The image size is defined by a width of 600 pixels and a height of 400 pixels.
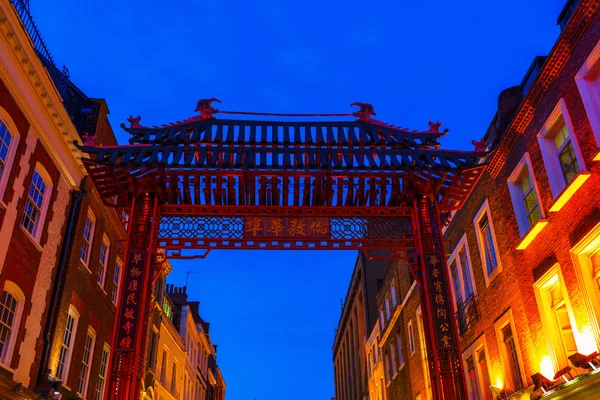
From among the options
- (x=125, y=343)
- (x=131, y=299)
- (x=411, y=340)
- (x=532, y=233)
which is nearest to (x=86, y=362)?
(x=131, y=299)

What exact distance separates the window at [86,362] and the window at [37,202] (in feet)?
16.8

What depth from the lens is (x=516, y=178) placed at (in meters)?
15.0

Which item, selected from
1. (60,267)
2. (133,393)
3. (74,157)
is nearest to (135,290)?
(133,393)

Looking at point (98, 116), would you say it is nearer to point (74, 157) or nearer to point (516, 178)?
point (74, 157)

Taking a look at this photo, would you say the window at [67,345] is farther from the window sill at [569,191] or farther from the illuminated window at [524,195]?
the window sill at [569,191]

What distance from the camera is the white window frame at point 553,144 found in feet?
39.0

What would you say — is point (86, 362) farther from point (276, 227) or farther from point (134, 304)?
point (276, 227)

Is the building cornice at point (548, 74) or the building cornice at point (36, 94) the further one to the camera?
the building cornice at point (36, 94)

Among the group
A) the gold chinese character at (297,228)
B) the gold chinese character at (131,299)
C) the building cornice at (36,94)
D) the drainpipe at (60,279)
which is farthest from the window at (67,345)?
the gold chinese character at (297,228)

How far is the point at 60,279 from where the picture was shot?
49.7 ft

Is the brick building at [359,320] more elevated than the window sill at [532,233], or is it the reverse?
the brick building at [359,320]

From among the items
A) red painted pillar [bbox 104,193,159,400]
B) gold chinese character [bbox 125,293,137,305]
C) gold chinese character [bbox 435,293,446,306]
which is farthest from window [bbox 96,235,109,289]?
gold chinese character [bbox 435,293,446,306]

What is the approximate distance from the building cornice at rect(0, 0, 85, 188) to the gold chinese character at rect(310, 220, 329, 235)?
7772mm

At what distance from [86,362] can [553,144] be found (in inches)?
623
